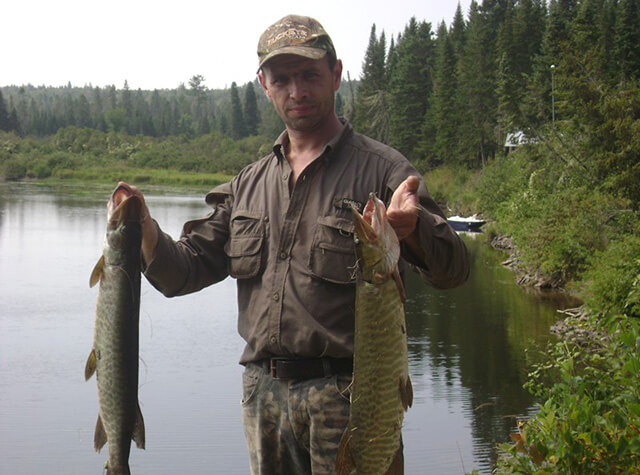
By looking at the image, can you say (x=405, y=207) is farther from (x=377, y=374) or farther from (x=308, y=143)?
(x=308, y=143)

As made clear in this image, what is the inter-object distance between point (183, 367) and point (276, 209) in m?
12.6

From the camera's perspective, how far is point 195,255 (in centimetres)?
355

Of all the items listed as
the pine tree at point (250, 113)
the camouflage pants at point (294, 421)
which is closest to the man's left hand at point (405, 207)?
the camouflage pants at point (294, 421)

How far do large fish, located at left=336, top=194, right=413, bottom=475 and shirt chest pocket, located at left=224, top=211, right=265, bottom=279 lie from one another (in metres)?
0.79

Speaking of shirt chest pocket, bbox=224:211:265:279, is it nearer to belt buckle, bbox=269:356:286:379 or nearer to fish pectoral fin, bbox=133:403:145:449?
belt buckle, bbox=269:356:286:379

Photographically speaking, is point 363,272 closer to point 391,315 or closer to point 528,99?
point 391,315

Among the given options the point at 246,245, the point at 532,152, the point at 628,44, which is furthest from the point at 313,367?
the point at 628,44

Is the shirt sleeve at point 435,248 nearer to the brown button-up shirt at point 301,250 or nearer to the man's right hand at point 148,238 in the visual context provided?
the brown button-up shirt at point 301,250

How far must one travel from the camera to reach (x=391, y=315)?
2701 millimetres

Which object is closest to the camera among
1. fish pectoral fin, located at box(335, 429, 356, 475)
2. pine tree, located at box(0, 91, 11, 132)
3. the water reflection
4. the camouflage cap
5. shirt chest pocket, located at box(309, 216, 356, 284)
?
fish pectoral fin, located at box(335, 429, 356, 475)

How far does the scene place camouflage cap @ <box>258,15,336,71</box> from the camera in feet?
10.7

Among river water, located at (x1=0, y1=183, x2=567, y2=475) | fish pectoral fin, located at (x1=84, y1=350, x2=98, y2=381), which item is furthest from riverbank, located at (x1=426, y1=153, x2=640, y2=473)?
fish pectoral fin, located at (x1=84, y1=350, x2=98, y2=381)

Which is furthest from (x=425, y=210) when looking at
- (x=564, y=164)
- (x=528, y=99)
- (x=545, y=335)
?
(x=528, y=99)

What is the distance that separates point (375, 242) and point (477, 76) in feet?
176
